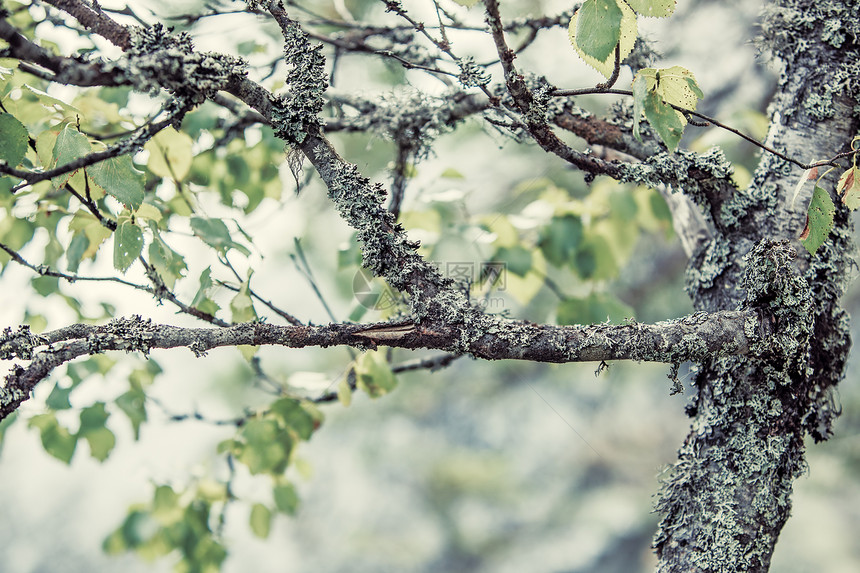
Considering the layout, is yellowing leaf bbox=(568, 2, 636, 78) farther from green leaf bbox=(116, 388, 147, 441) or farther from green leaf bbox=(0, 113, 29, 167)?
green leaf bbox=(116, 388, 147, 441)

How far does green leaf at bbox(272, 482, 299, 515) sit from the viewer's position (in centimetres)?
107

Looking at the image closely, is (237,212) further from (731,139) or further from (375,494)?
(375,494)

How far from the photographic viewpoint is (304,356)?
4.09m

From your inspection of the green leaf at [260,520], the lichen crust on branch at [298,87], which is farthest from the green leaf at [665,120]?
the green leaf at [260,520]

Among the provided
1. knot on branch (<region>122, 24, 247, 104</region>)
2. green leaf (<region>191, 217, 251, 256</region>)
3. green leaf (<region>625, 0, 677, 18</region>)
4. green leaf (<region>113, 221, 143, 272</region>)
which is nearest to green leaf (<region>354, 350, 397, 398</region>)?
green leaf (<region>191, 217, 251, 256</region>)

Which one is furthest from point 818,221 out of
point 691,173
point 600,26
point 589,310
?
point 589,310

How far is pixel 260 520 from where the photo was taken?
3.73 feet

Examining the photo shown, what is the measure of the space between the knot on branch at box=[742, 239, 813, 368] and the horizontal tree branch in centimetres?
1

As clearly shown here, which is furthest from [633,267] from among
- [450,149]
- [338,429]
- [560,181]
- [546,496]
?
[338,429]

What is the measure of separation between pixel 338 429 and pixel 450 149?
8.22 feet

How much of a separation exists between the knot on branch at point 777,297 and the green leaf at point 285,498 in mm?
802

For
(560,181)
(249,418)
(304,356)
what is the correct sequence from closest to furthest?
1. (249,418)
2. (560,181)
3. (304,356)

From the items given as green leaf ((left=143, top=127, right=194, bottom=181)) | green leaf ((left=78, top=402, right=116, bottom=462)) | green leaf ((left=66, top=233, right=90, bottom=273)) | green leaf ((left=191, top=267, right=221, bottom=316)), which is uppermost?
green leaf ((left=143, top=127, right=194, bottom=181))

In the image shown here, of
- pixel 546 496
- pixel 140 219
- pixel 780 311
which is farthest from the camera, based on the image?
pixel 546 496
